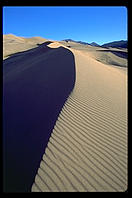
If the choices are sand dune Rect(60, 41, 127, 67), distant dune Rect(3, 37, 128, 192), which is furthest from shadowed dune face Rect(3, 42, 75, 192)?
sand dune Rect(60, 41, 127, 67)

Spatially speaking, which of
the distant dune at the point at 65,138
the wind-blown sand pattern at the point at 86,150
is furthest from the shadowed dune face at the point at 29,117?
the wind-blown sand pattern at the point at 86,150

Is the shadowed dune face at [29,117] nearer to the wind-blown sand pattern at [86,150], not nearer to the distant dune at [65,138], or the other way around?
the distant dune at [65,138]

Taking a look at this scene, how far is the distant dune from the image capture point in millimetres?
3354

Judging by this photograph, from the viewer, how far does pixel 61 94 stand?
20.5 ft

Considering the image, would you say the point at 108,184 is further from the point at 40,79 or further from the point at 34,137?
the point at 40,79

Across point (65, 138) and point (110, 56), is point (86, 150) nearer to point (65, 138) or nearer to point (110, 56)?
point (65, 138)

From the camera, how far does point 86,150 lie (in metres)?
3.94

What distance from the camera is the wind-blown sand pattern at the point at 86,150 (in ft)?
10.7

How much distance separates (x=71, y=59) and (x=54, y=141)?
275 inches

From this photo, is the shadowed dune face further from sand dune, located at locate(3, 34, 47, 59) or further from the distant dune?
sand dune, located at locate(3, 34, 47, 59)

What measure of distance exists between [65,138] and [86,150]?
461 millimetres

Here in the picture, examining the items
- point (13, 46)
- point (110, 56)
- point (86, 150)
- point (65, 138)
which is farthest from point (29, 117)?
point (13, 46)
